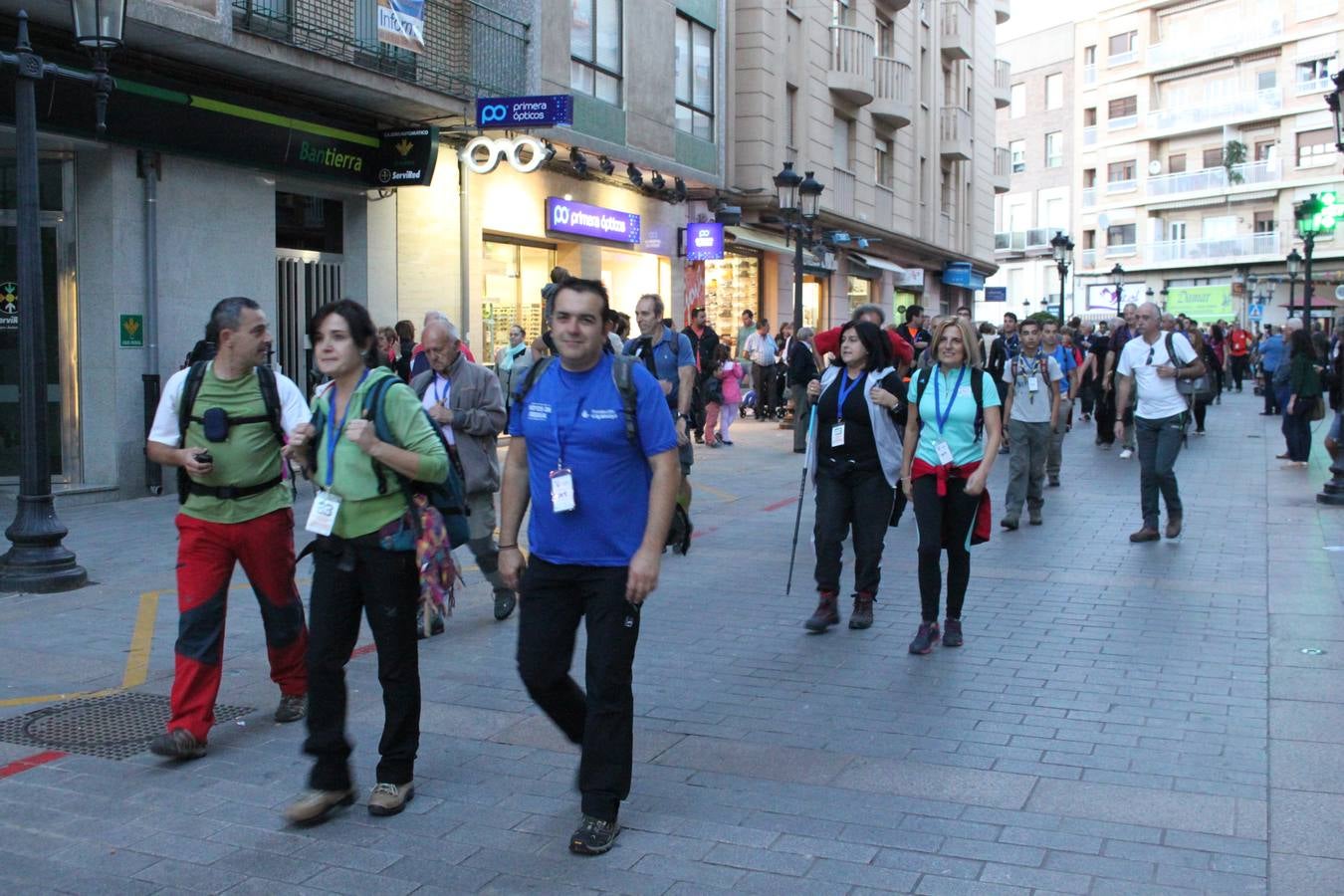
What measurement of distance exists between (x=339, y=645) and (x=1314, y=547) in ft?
27.3

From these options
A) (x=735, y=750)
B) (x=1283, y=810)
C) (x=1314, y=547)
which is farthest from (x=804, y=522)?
(x=1283, y=810)

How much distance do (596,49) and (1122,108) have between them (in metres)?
48.2

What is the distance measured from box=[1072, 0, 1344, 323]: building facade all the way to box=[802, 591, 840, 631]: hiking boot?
1836 inches

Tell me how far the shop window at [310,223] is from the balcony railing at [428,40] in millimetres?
1870

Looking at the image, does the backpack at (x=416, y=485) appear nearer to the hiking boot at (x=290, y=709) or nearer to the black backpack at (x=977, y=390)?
the hiking boot at (x=290, y=709)

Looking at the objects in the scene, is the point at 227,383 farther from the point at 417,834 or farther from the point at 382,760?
the point at 417,834

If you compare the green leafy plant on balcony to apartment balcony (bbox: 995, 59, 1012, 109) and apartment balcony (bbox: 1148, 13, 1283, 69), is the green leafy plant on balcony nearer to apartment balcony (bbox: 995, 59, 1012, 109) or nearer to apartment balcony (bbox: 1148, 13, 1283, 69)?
apartment balcony (bbox: 1148, 13, 1283, 69)

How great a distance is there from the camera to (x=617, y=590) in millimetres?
4297

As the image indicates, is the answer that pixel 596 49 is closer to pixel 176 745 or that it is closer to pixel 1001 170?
pixel 176 745

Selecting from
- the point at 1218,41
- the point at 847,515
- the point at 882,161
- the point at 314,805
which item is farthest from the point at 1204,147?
the point at 314,805

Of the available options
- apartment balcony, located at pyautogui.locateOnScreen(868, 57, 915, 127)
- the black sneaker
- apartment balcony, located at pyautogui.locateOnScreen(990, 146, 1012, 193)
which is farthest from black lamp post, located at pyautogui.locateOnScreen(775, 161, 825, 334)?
apartment balcony, located at pyautogui.locateOnScreen(990, 146, 1012, 193)

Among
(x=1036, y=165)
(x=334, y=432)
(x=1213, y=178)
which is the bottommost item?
(x=334, y=432)

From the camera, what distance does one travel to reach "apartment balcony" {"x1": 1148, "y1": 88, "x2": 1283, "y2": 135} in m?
55.0

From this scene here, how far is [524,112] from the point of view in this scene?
53.9 ft
